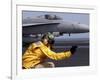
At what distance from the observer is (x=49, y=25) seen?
7.31ft

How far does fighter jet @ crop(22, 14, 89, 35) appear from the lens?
2172mm

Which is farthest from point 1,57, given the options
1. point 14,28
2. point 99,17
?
point 99,17

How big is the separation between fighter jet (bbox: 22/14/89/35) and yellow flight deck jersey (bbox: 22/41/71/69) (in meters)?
0.14

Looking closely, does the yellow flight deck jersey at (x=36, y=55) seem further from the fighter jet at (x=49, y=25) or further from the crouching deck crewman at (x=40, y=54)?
the fighter jet at (x=49, y=25)

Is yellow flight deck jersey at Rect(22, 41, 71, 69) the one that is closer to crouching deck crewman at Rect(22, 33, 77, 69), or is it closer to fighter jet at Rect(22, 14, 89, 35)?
crouching deck crewman at Rect(22, 33, 77, 69)

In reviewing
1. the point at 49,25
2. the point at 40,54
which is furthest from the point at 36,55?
the point at 49,25

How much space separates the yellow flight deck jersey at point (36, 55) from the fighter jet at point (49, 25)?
136 mm

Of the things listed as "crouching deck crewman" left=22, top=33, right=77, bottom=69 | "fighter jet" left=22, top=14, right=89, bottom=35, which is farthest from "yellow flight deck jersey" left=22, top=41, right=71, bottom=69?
"fighter jet" left=22, top=14, right=89, bottom=35

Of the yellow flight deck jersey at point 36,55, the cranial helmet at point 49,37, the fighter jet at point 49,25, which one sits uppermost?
the fighter jet at point 49,25

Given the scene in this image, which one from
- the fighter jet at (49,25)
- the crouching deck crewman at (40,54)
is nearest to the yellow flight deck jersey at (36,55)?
the crouching deck crewman at (40,54)

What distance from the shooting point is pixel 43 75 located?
87.7 inches

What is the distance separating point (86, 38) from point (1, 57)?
35.0 inches

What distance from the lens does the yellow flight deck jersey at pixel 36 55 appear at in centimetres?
218

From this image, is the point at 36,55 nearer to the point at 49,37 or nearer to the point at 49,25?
the point at 49,37
